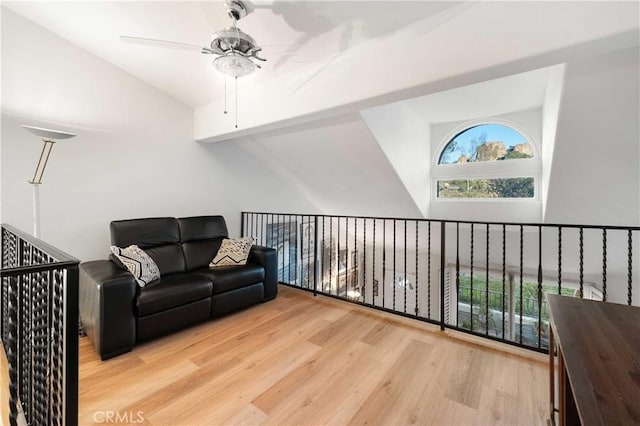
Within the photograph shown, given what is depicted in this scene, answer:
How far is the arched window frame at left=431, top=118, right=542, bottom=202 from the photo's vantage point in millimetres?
4246

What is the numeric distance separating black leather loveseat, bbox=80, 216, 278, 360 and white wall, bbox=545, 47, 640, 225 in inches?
134

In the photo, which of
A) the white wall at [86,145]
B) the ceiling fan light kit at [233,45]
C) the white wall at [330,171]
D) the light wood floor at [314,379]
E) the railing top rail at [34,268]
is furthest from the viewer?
the white wall at [330,171]

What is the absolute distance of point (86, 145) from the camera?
310cm

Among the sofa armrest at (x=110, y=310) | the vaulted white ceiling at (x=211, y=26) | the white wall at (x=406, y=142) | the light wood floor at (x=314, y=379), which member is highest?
the vaulted white ceiling at (x=211, y=26)

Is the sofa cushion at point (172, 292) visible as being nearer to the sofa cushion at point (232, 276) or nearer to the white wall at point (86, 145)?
the sofa cushion at point (232, 276)

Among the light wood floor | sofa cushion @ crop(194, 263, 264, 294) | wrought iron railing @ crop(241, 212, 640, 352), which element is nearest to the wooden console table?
the light wood floor

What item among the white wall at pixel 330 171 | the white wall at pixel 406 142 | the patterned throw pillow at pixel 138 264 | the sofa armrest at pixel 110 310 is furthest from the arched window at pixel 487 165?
the sofa armrest at pixel 110 310

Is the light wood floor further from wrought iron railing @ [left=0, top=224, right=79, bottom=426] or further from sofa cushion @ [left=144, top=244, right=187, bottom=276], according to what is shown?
sofa cushion @ [left=144, top=244, right=187, bottom=276]

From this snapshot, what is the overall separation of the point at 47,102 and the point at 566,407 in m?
4.42

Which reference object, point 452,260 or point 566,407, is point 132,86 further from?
point 452,260

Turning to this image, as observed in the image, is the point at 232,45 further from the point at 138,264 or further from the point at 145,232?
the point at 145,232

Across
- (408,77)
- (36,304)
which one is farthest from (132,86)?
(408,77)

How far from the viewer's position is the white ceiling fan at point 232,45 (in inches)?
72.1

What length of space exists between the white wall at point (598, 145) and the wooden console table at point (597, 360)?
80.1 inches
